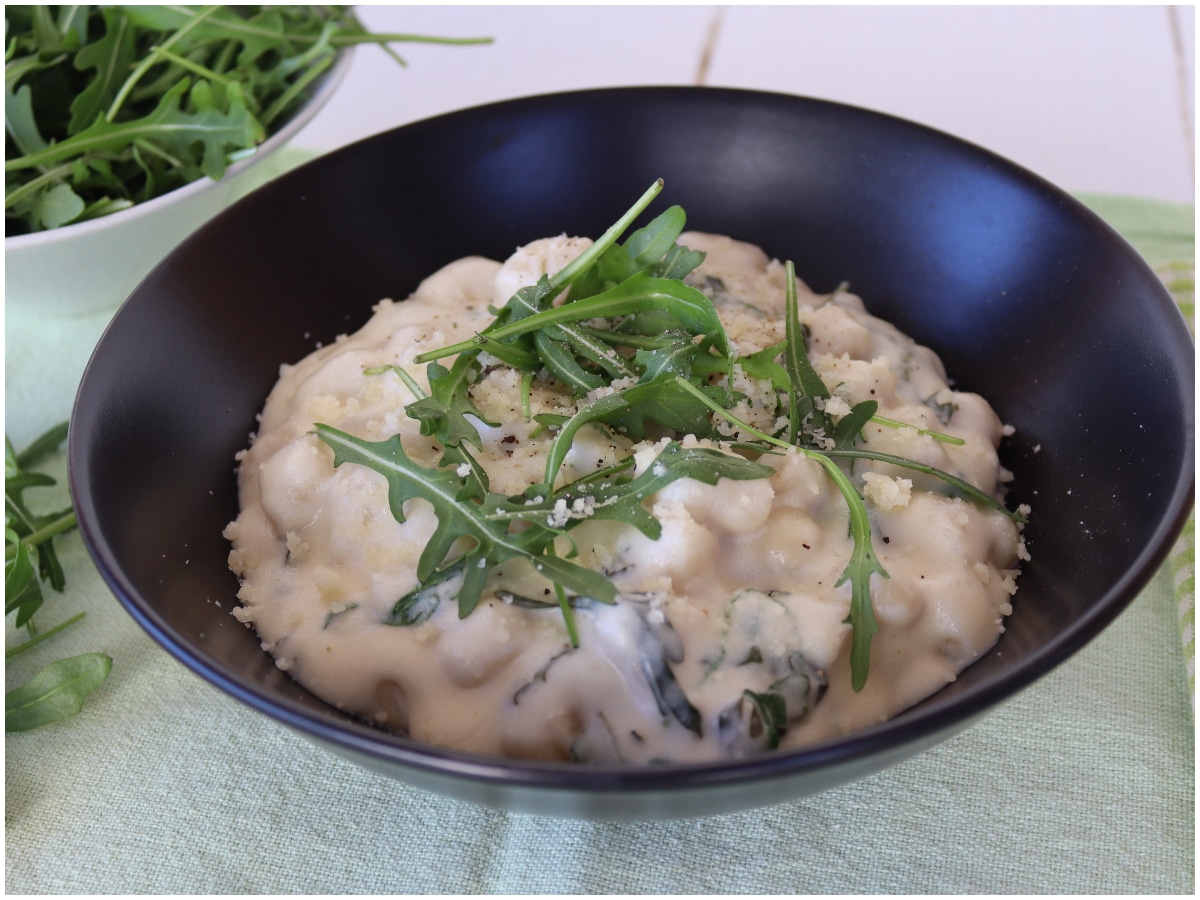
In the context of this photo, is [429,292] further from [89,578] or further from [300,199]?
[89,578]

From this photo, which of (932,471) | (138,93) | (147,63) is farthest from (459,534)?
(138,93)

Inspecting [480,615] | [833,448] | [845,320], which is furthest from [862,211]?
[480,615]

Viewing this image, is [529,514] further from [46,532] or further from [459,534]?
[46,532]

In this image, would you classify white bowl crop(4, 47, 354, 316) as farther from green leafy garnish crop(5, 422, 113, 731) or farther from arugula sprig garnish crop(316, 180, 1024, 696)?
arugula sprig garnish crop(316, 180, 1024, 696)

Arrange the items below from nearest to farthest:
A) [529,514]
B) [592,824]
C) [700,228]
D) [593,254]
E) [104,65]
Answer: [529,514] < [592,824] < [593,254] < [700,228] < [104,65]

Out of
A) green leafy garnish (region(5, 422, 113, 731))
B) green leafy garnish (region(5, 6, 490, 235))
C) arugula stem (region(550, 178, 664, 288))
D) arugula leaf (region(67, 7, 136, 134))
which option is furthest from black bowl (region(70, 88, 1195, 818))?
arugula leaf (region(67, 7, 136, 134))

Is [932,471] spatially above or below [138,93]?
above
